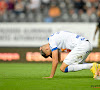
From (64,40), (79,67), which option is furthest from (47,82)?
(64,40)

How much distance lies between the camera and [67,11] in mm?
18266

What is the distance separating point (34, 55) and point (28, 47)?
1.96 feet

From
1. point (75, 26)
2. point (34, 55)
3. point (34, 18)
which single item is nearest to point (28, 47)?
point (34, 55)

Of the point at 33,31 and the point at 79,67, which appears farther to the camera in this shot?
the point at 33,31

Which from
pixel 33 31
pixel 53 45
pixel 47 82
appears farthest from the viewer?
pixel 33 31

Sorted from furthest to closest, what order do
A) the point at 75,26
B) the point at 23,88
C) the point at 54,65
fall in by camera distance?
the point at 75,26, the point at 54,65, the point at 23,88

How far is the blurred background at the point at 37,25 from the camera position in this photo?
18.0 metres

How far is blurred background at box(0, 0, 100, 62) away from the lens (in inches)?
709

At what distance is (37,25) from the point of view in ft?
59.9

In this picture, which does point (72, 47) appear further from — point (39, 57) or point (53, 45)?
point (39, 57)

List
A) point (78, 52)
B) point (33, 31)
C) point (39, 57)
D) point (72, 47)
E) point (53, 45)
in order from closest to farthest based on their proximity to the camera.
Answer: point (53, 45) < point (78, 52) < point (72, 47) < point (39, 57) < point (33, 31)

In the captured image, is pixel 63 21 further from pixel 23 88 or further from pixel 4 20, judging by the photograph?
pixel 23 88

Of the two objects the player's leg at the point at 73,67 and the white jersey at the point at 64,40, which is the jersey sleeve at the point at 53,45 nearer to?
the white jersey at the point at 64,40

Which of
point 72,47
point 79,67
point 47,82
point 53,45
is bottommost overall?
point 47,82
